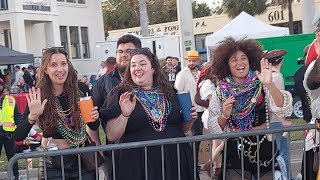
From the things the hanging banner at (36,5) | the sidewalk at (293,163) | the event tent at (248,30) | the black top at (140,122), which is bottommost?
the sidewalk at (293,163)

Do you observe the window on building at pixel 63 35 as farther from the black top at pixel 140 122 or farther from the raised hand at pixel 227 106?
the raised hand at pixel 227 106

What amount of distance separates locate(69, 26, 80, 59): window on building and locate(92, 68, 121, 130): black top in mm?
28691

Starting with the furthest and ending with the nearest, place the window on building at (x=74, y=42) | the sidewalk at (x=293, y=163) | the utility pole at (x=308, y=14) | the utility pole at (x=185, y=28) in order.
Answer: the window on building at (x=74, y=42), the utility pole at (x=185, y=28), the utility pole at (x=308, y=14), the sidewalk at (x=293, y=163)

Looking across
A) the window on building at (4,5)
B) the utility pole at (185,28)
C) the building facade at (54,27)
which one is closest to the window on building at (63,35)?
the building facade at (54,27)

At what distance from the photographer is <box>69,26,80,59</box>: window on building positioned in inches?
1334

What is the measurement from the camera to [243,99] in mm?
4641

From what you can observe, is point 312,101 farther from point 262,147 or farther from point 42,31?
point 42,31

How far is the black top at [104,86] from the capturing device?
5348mm

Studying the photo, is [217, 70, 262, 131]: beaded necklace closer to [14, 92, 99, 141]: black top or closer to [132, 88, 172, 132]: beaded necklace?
[132, 88, 172, 132]: beaded necklace

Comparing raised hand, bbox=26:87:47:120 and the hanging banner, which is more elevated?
the hanging banner

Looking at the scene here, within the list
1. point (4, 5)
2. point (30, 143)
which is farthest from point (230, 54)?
point (4, 5)

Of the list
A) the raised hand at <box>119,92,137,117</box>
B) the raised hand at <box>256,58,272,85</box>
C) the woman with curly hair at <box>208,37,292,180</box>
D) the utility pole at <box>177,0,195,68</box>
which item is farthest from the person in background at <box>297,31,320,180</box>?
the utility pole at <box>177,0,195,68</box>

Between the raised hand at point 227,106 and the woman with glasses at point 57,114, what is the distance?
101cm

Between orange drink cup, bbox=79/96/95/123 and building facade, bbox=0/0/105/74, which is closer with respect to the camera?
orange drink cup, bbox=79/96/95/123
